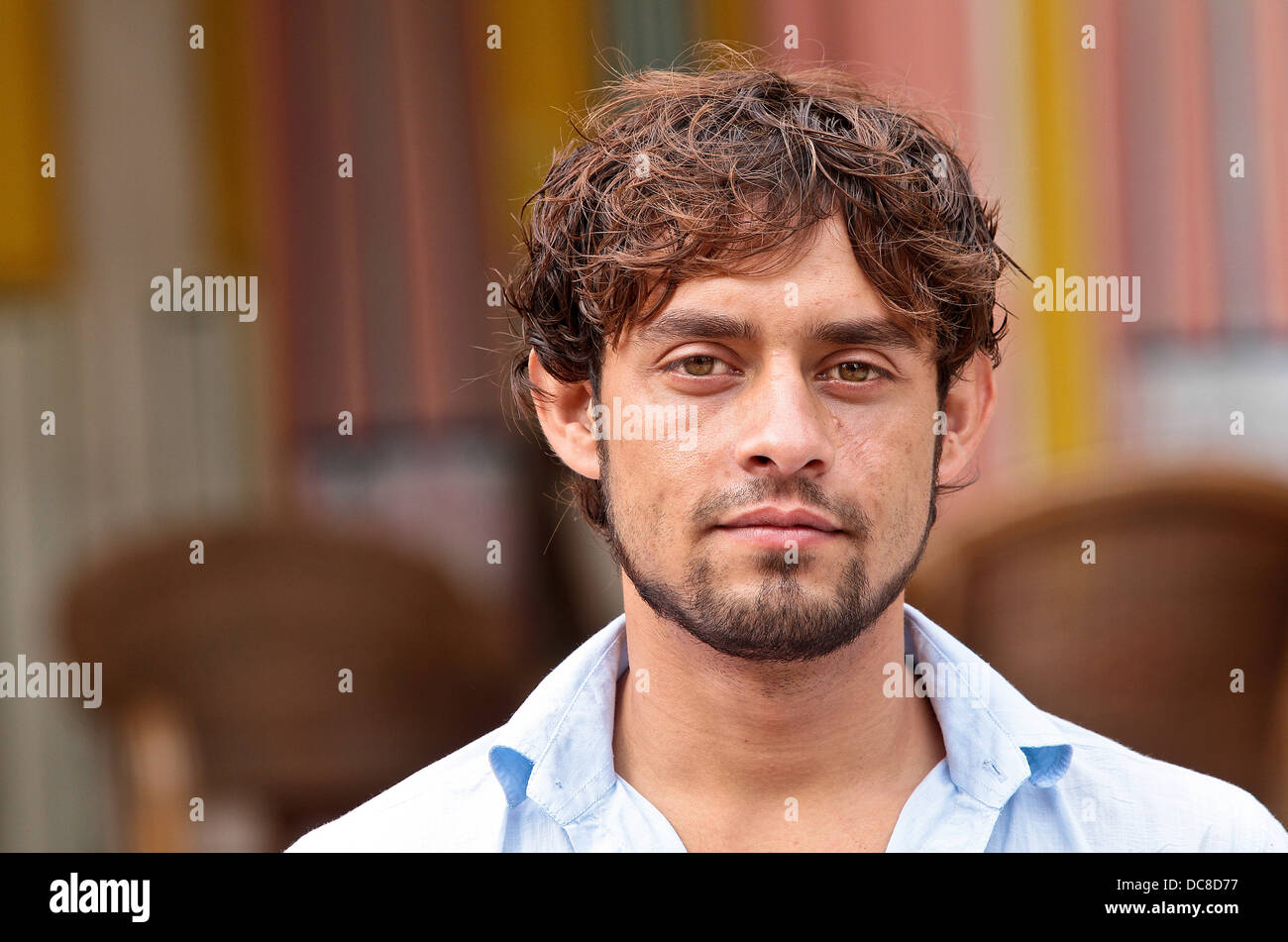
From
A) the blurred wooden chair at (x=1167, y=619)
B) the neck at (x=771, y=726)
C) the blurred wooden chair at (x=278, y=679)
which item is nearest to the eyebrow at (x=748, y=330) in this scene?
the neck at (x=771, y=726)

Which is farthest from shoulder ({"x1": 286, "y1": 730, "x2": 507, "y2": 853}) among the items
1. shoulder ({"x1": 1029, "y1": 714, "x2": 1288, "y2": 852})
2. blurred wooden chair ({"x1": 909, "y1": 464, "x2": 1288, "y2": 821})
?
blurred wooden chair ({"x1": 909, "y1": 464, "x2": 1288, "y2": 821})

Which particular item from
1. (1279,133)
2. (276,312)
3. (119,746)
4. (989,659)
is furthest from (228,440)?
(1279,133)

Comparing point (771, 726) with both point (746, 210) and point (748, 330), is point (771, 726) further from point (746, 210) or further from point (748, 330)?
point (746, 210)

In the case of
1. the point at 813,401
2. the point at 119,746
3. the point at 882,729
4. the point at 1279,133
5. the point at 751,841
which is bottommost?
the point at 119,746

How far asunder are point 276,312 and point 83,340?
0.71m

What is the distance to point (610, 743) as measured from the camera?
8.00 ft

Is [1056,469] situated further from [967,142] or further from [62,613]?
[62,613]

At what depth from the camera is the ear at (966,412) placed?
98.1 inches

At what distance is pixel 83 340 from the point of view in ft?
14.3

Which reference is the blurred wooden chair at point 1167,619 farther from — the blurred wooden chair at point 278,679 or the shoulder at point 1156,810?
the blurred wooden chair at point 278,679

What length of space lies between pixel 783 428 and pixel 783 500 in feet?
0.40

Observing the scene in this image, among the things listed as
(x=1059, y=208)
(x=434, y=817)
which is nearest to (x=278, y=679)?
(x=434, y=817)

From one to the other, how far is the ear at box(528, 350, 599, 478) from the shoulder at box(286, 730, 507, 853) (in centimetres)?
54

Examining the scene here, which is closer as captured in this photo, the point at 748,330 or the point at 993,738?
the point at 748,330
